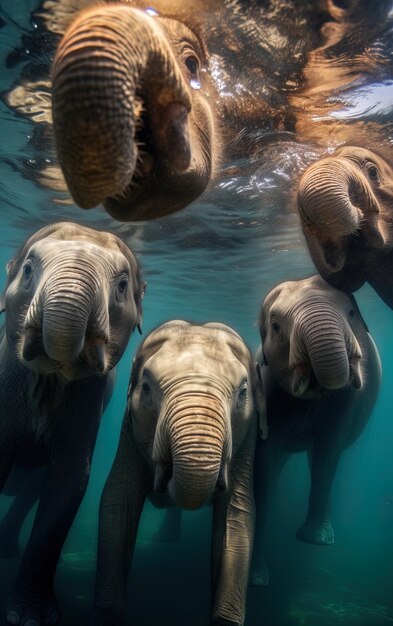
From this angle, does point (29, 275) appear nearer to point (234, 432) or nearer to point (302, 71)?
point (234, 432)

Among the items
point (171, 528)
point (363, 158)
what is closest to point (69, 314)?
point (363, 158)

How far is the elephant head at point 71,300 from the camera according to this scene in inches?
134

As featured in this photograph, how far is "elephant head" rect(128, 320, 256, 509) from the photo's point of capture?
11.0 feet

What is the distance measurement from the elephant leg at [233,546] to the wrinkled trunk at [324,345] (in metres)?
1.43

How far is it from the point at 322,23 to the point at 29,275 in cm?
440

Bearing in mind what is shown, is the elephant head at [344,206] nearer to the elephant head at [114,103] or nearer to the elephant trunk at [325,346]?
the elephant trunk at [325,346]

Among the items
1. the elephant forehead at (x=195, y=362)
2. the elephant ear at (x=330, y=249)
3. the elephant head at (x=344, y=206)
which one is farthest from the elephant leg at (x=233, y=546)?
the elephant head at (x=344, y=206)

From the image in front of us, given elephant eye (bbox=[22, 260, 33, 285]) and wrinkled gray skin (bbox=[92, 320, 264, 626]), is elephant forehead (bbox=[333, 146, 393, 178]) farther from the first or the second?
elephant eye (bbox=[22, 260, 33, 285])

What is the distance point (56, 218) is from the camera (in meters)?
16.6

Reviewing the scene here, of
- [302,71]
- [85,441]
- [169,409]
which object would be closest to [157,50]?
[169,409]

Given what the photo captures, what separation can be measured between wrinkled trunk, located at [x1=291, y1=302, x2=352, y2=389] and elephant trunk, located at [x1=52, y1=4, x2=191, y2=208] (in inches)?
116

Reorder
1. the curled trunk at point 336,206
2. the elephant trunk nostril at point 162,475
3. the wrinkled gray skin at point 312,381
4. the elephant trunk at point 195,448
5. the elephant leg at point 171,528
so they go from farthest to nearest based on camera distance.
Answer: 1. the elephant leg at point 171,528
2. the wrinkled gray skin at point 312,381
3. the curled trunk at point 336,206
4. the elephant trunk nostril at point 162,475
5. the elephant trunk at point 195,448

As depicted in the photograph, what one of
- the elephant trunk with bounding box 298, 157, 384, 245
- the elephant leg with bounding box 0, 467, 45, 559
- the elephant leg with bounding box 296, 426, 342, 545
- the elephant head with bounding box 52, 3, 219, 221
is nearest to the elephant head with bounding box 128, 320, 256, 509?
the elephant trunk with bounding box 298, 157, 384, 245

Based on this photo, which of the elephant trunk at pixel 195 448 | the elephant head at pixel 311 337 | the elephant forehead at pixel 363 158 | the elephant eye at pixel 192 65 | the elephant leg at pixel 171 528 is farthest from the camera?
the elephant leg at pixel 171 528
